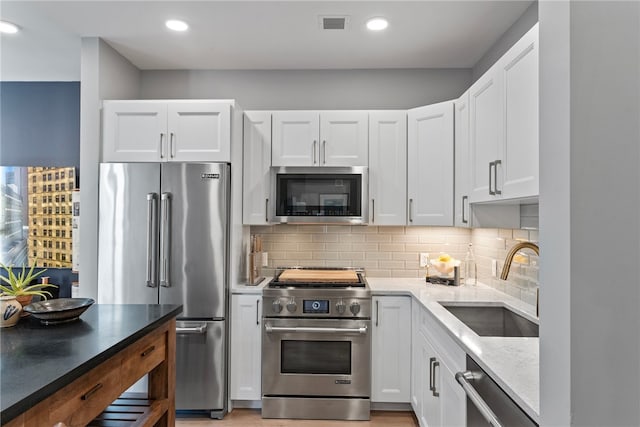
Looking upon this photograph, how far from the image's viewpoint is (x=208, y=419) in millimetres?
2814

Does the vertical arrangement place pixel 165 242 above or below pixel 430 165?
below

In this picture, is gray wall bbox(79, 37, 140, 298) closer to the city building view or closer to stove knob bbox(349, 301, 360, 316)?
the city building view

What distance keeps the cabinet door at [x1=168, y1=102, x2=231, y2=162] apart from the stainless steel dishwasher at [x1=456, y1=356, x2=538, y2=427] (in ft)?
6.95

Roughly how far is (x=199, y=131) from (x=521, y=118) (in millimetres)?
2136

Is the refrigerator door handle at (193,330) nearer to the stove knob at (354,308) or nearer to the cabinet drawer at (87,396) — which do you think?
the stove knob at (354,308)

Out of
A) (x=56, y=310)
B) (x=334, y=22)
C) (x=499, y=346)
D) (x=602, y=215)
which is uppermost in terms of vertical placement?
(x=334, y=22)

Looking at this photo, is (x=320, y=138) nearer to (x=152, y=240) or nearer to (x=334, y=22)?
(x=334, y=22)

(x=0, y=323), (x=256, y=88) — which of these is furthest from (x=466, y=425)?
(x=256, y=88)

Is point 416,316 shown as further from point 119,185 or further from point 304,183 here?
point 119,185

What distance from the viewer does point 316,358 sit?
282 cm

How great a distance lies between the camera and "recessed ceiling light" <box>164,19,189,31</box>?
260 centimetres

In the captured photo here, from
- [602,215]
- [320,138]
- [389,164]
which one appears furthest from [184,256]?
[602,215]

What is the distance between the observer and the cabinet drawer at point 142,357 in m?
1.52

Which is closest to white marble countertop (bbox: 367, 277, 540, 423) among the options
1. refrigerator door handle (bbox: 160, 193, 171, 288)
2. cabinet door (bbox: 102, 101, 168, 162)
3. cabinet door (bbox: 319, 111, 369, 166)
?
cabinet door (bbox: 319, 111, 369, 166)
